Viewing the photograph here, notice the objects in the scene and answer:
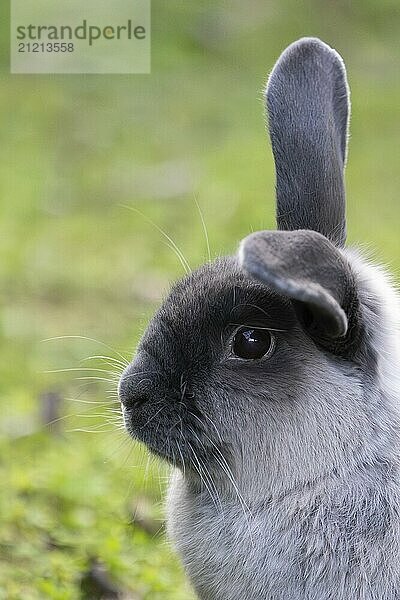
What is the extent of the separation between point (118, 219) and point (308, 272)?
5.40 metres

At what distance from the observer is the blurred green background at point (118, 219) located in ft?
14.8

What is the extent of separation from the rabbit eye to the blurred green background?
0.63 meters

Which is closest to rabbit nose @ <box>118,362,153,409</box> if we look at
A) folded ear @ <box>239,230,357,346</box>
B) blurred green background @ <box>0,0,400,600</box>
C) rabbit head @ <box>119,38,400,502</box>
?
rabbit head @ <box>119,38,400,502</box>

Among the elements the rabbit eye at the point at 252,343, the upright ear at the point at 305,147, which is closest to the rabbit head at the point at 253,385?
the rabbit eye at the point at 252,343

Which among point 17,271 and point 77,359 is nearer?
point 77,359

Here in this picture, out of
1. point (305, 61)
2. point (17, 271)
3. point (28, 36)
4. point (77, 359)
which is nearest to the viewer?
point (305, 61)

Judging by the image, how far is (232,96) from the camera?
34.8 feet

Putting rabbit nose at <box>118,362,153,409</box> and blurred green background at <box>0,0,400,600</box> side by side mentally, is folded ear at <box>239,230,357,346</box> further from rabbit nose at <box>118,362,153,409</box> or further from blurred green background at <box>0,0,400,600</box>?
blurred green background at <box>0,0,400,600</box>

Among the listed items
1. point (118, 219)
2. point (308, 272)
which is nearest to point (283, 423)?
point (308, 272)

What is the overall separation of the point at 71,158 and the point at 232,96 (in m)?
2.13

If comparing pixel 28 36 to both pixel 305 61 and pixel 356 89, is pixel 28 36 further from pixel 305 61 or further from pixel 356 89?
pixel 305 61

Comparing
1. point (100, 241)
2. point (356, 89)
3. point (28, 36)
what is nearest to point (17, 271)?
point (100, 241)

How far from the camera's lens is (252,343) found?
328 centimetres

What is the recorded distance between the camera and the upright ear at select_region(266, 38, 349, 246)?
365 cm
